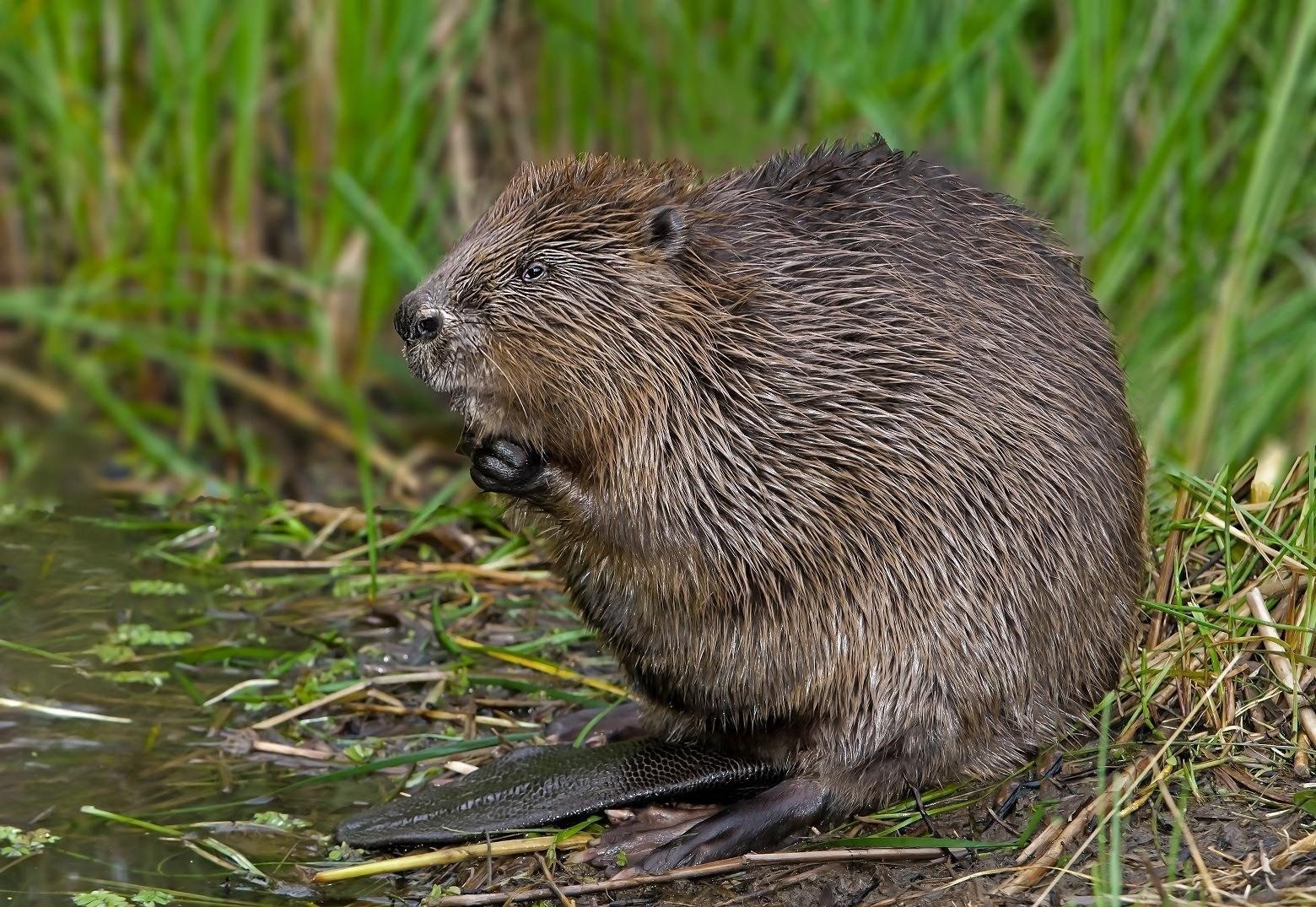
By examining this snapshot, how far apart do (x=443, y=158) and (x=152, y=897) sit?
3454mm

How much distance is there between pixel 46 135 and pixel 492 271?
3.20m

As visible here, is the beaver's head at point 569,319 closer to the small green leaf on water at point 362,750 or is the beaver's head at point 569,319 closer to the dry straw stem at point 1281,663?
the small green leaf on water at point 362,750

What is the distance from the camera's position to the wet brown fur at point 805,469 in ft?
9.16

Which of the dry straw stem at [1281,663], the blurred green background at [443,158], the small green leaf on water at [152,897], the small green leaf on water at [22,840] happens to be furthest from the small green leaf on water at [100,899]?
the blurred green background at [443,158]

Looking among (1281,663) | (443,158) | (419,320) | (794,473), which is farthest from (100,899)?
(443,158)

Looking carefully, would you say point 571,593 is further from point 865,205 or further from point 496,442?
point 865,205

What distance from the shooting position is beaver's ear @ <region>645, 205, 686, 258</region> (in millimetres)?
2826

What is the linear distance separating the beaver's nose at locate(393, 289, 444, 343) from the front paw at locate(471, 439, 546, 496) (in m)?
0.20

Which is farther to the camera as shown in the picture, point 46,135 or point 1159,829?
point 46,135

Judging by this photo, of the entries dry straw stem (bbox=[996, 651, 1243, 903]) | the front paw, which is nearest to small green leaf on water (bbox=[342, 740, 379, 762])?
the front paw

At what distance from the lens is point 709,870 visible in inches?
105

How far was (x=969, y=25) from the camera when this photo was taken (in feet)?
16.9

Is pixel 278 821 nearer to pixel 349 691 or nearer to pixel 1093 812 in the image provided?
pixel 349 691

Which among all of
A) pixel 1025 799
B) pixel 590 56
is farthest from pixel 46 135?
pixel 1025 799
